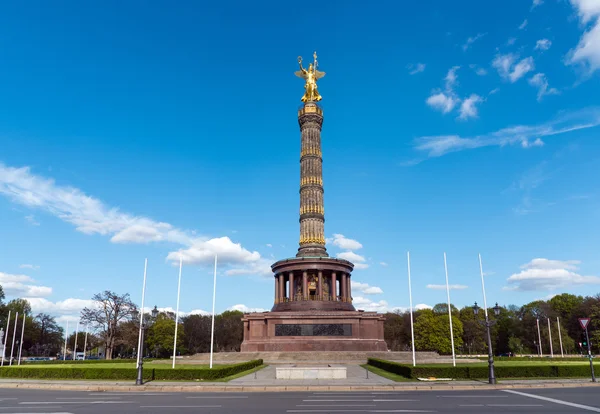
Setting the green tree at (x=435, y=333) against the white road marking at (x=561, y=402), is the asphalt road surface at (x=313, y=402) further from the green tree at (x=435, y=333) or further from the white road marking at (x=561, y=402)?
the green tree at (x=435, y=333)

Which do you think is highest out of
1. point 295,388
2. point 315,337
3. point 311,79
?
point 311,79

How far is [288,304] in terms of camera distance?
46.8 metres

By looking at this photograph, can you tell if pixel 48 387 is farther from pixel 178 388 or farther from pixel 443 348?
pixel 443 348

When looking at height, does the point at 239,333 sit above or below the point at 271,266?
below

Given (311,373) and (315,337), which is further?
(315,337)

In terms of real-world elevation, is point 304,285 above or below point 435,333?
above

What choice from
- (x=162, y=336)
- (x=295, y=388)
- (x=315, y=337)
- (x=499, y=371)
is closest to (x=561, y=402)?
(x=499, y=371)

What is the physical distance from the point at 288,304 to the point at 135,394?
28.6 meters

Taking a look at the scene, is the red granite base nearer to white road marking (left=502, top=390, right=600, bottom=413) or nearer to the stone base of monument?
the stone base of monument

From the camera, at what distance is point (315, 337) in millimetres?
41750

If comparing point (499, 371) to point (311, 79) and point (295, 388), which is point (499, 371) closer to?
point (295, 388)

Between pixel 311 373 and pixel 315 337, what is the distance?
60.3 ft

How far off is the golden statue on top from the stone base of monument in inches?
1546

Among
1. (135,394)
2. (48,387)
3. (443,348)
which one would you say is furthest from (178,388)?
(443,348)
